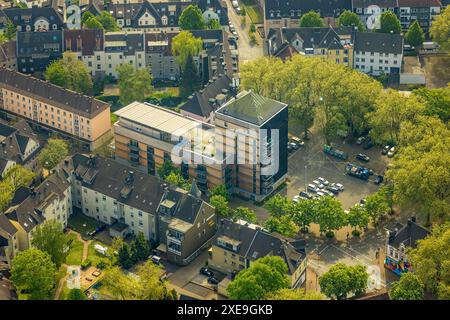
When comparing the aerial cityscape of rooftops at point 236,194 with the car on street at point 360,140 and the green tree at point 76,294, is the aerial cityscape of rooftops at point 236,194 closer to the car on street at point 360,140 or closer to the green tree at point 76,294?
the green tree at point 76,294

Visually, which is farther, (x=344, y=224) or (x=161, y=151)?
(x=161, y=151)

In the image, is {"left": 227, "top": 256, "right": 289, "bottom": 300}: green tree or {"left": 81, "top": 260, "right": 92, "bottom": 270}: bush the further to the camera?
{"left": 81, "top": 260, "right": 92, "bottom": 270}: bush

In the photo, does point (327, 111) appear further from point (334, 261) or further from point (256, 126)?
point (334, 261)

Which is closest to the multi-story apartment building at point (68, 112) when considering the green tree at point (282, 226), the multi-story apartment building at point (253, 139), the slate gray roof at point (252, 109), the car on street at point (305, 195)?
the multi-story apartment building at point (253, 139)

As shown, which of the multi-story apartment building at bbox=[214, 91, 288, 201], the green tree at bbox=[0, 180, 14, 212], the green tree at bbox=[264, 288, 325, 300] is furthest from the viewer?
the multi-story apartment building at bbox=[214, 91, 288, 201]

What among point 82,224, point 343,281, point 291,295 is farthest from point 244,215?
point 82,224

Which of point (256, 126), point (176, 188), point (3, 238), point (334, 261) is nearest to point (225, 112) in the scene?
point (256, 126)

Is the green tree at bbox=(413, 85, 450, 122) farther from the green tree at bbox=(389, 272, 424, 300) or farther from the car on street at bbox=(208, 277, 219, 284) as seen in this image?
the car on street at bbox=(208, 277, 219, 284)

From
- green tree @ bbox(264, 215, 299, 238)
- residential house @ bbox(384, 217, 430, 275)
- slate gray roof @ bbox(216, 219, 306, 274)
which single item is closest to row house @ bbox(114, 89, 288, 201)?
green tree @ bbox(264, 215, 299, 238)
